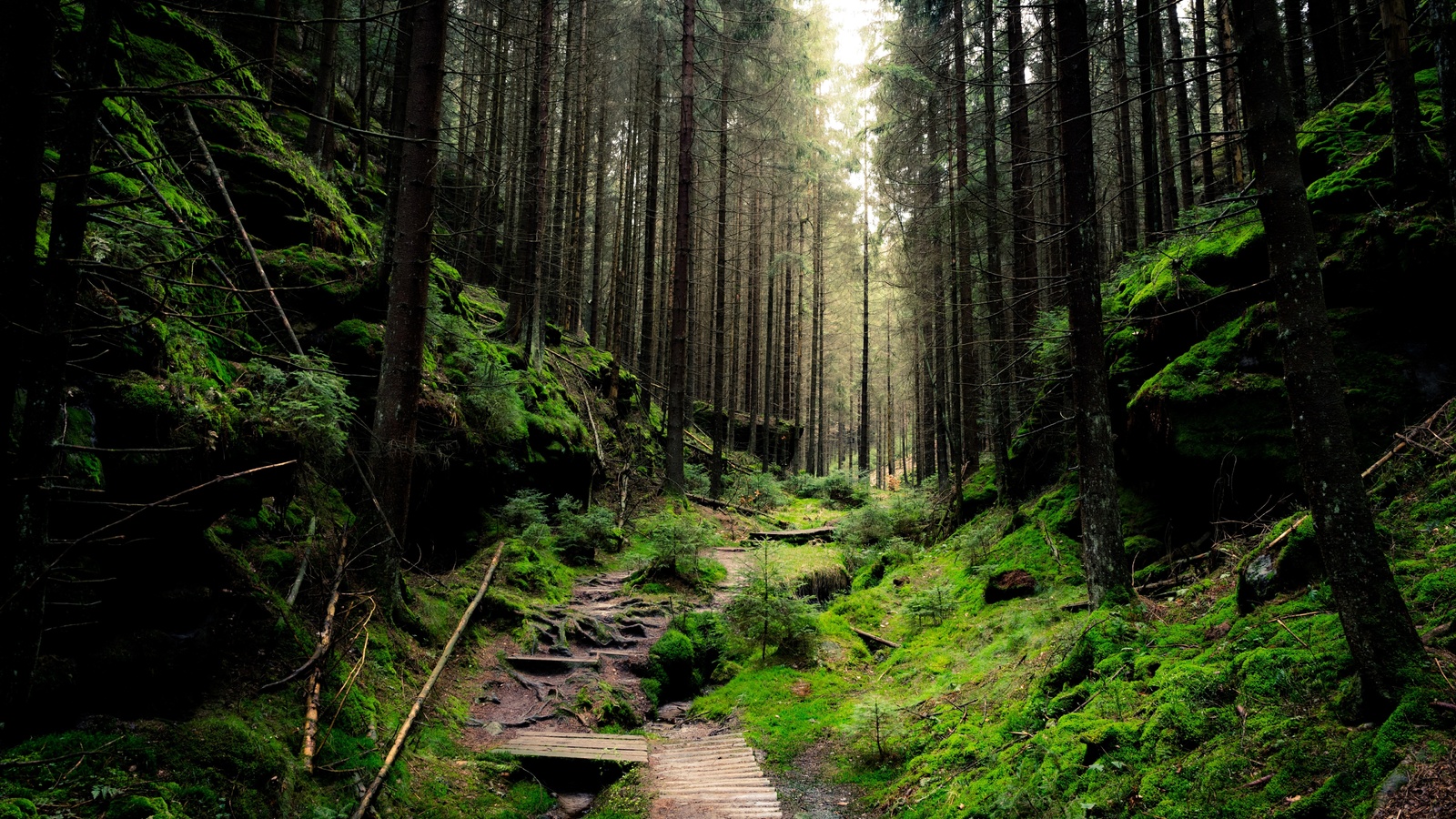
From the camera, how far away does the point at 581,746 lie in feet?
19.9

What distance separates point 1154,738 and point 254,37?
21.8 meters

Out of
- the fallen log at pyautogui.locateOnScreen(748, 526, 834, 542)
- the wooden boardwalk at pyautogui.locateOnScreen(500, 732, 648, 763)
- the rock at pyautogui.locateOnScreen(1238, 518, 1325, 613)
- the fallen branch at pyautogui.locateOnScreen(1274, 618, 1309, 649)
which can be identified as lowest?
the wooden boardwalk at pyautogui.locateOnScreen(500, 732, 648, 763)

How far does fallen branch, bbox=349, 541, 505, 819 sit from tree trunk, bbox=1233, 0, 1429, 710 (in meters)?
6.00

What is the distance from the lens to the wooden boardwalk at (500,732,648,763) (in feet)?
19.2

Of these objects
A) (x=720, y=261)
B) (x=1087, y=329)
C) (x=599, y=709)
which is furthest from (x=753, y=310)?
(x=599, y=709)

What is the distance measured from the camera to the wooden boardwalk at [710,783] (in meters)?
5.18

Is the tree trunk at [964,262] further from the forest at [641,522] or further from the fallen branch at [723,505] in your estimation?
the fallen branch at [723,505]

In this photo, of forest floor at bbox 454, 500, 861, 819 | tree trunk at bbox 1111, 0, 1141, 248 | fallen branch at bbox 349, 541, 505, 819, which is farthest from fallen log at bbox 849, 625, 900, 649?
tree trunk at bbox 1111, 0, 1141, 248

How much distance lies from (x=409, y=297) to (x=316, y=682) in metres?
3.76

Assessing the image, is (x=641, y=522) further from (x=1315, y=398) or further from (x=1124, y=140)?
(x=1124, y=140)

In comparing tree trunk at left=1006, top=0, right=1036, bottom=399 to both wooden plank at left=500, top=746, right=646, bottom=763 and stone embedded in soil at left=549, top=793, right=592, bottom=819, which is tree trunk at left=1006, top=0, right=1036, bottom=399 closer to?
wooden plank at left=500, top=746, right=646, bottom=763

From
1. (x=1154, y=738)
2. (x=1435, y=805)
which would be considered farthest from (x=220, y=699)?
(x=1435, y=805)

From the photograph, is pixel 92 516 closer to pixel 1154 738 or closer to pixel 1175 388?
pixel 1154 738

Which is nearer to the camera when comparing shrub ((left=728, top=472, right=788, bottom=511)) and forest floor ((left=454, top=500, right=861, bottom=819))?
forest floor ((left=454, top=500, right=861, bottom=819))
